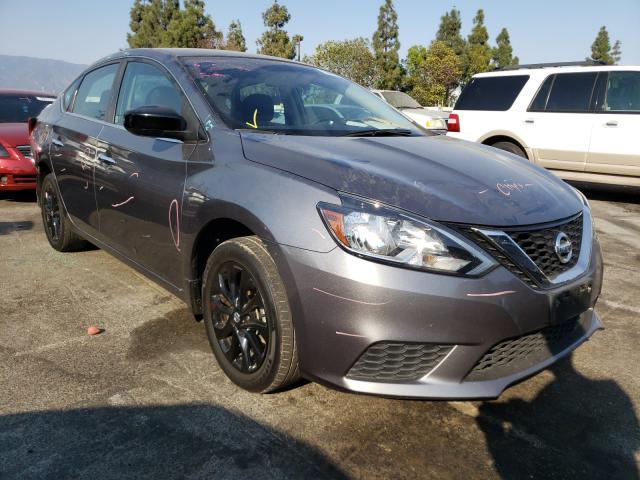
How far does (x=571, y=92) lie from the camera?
7.54m

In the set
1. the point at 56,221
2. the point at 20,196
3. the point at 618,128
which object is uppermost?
the point at 618,128

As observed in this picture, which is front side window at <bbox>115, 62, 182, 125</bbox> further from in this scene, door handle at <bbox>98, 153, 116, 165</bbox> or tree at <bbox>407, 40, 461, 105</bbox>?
tree at <bbox>407, 40, 461, 105</bbox>

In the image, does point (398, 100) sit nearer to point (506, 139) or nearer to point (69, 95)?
point (506, 139)

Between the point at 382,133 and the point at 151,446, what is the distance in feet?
6.47

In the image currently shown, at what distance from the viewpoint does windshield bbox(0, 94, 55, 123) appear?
7.73 meters

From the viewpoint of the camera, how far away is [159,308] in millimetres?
3473

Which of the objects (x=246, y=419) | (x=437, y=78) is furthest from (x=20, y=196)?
(x=437, y=78)

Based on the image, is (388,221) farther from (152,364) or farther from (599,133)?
(599,133)

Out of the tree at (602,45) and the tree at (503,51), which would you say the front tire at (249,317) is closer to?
the tree at (503,51)

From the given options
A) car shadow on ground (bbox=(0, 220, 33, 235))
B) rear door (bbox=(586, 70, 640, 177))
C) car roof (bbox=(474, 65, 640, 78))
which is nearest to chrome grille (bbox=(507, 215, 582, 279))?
car shadow on ground (bbox=(0, 220, 33, 235))

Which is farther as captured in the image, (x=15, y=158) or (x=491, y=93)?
(x=491, y=93)

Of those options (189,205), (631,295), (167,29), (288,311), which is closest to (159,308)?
(189,205)

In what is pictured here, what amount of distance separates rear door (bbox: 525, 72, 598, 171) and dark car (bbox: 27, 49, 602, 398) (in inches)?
202

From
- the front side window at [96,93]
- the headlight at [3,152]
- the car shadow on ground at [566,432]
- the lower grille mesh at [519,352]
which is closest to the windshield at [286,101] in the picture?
the front side window at [96,93]
